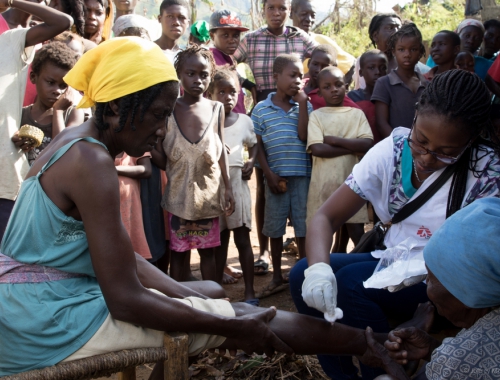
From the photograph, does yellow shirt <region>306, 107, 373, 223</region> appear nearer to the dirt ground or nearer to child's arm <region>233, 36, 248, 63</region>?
the dirt ground

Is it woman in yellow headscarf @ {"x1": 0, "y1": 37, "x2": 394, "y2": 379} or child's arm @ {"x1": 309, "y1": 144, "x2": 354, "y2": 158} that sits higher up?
woman in yellow headscarf @ {"x1": 0, "y1": 37, "x2": 394, "y2": 379}

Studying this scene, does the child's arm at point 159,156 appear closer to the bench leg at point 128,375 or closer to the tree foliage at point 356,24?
the bench leg at point 128,375

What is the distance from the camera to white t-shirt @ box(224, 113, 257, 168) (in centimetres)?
423

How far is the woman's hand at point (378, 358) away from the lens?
218 cm

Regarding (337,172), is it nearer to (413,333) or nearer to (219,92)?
(219,92)

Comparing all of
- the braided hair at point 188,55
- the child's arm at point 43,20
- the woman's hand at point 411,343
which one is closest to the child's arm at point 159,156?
the braided hair at point 188,55

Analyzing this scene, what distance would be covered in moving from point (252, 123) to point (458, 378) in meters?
3.10

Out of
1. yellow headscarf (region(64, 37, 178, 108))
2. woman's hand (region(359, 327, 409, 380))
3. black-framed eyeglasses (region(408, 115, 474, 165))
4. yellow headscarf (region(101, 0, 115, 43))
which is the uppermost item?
yellow headscarf (region(64, 37, 178, 108))

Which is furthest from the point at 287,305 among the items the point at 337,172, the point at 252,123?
the point at 252,123

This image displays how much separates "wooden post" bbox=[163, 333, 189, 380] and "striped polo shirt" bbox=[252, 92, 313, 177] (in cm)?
256

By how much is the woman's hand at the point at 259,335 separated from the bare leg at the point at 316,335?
47mm

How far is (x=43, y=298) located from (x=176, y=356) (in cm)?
52

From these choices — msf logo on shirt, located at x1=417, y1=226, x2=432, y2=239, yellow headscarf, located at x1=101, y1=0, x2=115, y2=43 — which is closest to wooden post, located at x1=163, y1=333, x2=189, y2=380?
msf logo on shirt, located at x1=417, y1=226, x2=432, y2=239

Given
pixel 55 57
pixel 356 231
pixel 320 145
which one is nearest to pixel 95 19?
pixel 55 57
